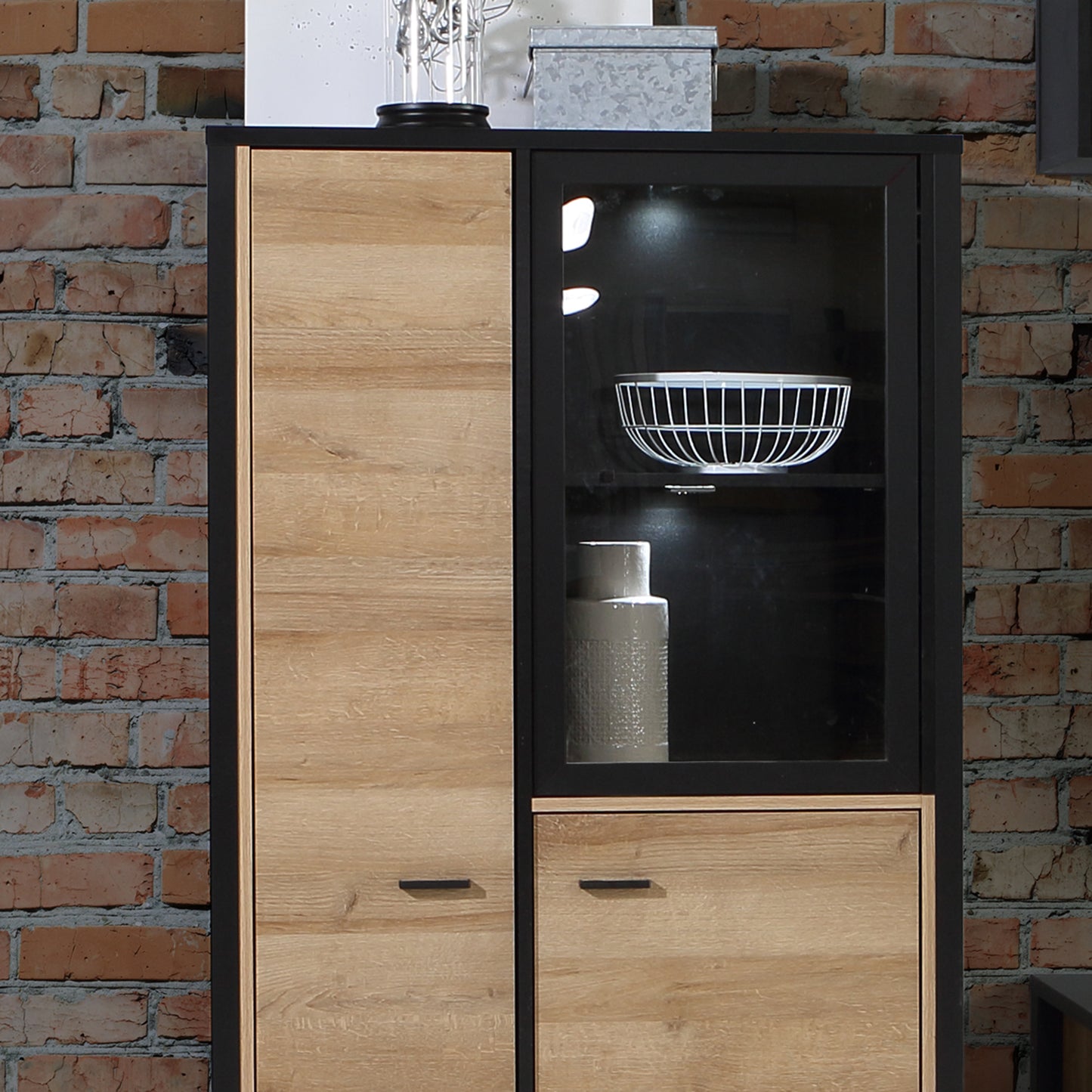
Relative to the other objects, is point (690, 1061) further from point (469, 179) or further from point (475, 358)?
point (469, 179)

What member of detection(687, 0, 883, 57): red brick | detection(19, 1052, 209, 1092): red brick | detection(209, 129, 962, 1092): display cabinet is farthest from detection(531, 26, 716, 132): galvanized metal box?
detection(19, 1052, 209, 1092): red brick

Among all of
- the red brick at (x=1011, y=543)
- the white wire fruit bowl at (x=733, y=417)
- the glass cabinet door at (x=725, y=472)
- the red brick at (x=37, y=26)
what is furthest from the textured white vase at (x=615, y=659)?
the red brick at (x=37, y=26)

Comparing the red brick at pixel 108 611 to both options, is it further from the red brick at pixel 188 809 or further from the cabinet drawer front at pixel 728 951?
the cabinet drawer front at pixel 728 951

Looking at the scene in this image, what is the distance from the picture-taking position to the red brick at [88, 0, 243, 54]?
1494 millimetres

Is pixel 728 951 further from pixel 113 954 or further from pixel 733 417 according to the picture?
pixel 113 954

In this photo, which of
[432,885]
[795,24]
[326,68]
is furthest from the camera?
[795,24]

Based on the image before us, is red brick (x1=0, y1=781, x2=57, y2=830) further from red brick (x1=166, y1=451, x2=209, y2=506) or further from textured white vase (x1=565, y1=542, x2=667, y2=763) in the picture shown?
textured white vase (x1=565, y1=542, x2=667, y2=763)

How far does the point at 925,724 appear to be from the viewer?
1160mm

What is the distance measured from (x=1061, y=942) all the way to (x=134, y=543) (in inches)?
53.7

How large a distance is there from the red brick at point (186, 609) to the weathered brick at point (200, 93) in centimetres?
63

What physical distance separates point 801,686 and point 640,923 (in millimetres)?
296

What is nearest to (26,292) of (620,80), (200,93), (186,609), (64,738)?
(200,93)

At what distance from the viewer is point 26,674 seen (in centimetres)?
149

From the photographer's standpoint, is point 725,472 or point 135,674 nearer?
point 725,472
